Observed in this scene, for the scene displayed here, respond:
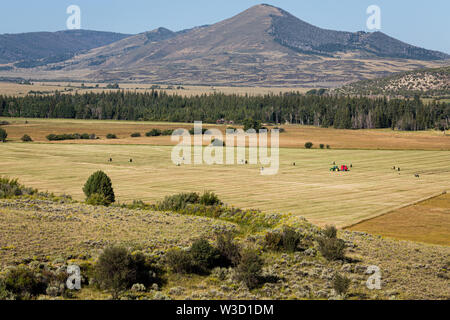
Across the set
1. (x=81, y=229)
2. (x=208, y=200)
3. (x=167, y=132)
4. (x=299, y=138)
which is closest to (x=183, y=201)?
(x=208, y=200)

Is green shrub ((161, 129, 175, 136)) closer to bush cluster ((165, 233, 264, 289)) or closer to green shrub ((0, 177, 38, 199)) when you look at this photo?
green shrub ((0, 177, 38, 199))

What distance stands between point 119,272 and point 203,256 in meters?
5.82

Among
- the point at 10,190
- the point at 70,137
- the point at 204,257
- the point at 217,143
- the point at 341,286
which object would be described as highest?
the point at 70,137

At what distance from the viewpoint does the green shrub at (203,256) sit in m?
32.6

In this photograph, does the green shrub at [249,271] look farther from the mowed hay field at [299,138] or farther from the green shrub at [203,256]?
the mowed hay field at [299,138]

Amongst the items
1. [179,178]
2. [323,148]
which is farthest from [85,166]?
[323,148]

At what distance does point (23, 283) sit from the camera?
26.7 m

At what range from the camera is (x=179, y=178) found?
83125mm

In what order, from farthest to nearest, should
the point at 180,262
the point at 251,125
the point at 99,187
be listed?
the point at 251,125 < the point at 99,187 < the point at 180,262

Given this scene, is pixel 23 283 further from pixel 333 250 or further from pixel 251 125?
pixel 251 125

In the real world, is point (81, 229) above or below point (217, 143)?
below

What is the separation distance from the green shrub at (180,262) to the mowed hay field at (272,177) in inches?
839
